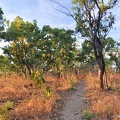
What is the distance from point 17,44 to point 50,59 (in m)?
4.62

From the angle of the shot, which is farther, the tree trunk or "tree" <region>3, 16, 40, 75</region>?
"tree" <region>3, 16, 40, 75</region>

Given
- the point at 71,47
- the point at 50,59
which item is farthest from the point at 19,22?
the point at 71,47

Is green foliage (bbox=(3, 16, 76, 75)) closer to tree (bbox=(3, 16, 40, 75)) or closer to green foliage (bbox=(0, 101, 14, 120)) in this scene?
tree (bbox=(3, 16, 40, 75))

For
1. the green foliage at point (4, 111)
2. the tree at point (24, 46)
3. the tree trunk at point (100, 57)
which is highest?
the tree at point (24, 46)

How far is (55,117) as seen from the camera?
267 inches

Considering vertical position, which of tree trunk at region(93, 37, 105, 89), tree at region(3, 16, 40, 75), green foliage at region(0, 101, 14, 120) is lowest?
green foliage at region(0, 101, 14, 120)

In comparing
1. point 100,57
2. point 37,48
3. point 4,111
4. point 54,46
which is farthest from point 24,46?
point 4,111

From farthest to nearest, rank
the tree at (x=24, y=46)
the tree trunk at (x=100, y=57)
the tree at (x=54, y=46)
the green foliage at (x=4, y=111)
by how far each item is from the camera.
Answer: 1. the tree at (x=54, y=46)
2. the tree at (x=24, y=46)
3. the tree trunk at (x=100, y=57)
4. the green foliage at (x=4, y=111)

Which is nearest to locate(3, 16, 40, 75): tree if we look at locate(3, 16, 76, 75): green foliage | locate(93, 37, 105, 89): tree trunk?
locate(3, 16, 76, 75): green foliage

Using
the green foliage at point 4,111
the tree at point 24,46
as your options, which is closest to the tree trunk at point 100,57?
the green foliage at point 4,111

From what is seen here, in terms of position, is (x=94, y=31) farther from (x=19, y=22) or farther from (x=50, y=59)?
(x=50, y=59)

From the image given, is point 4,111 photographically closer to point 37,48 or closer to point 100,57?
point 100,57

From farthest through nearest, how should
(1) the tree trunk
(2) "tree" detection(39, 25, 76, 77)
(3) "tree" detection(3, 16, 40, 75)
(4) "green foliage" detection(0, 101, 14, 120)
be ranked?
(2) "tree" detection(39, 25, 76, 77)
(3) "tree" detection(3, 16, 40, 75)
(1) the tree trunk
(4) "green foliage" detection(0, 101, 14, 120)

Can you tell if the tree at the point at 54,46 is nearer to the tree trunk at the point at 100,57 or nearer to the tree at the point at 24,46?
the tree at the point at 24,46
